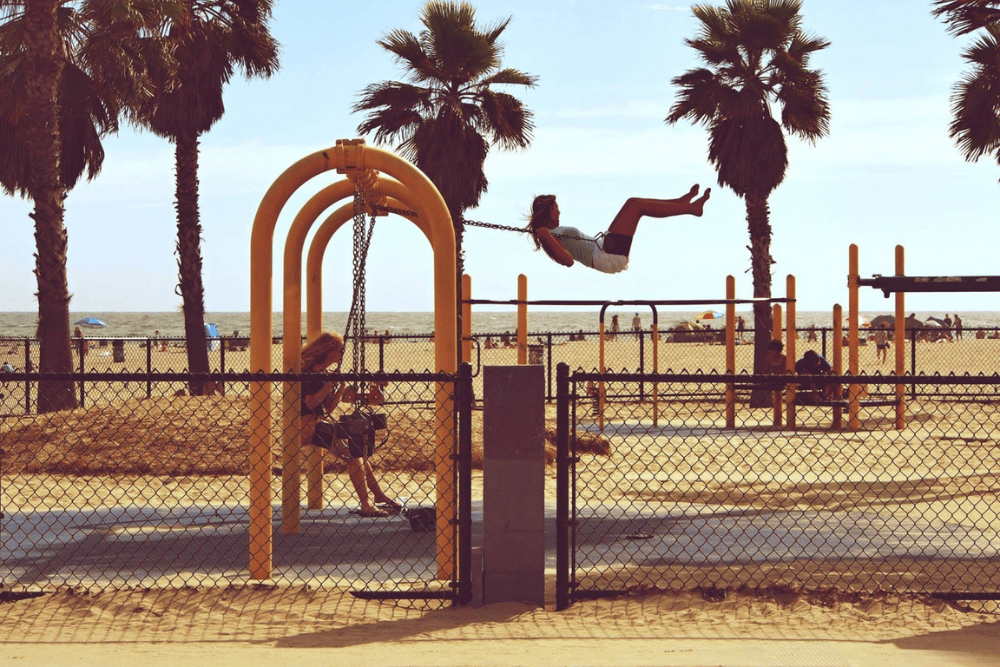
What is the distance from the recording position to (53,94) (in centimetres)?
1742

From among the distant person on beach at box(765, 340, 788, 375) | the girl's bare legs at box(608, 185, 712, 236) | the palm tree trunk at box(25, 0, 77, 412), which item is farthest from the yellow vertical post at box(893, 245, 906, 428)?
the palm tree trunk at box(25, 0, 77, 412)

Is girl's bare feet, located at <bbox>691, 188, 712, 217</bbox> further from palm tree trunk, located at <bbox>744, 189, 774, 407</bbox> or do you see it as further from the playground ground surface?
palm tree trunk, located at <bbox>744, 189, 774, 407</bbox>

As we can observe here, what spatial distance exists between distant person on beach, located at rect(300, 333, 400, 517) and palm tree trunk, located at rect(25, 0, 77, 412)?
1045 centimetres

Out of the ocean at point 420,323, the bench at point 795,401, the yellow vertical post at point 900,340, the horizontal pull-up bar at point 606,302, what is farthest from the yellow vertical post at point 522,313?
the ocean at point 420,323

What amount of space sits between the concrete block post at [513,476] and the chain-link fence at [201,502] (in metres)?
0.18

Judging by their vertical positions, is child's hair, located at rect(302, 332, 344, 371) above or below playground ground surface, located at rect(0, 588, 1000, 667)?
above

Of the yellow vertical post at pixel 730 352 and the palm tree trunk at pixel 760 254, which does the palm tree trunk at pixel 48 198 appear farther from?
the palm tree trunk at pixel 760 254

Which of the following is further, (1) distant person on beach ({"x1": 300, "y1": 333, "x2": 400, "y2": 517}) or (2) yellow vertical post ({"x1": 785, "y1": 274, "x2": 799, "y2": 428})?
(2) yellow vertical post ({"x1": 785, "y1": 274, "x2": 799, "y2": 428})

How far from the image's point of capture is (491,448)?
19.9ft

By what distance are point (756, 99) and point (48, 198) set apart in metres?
13.9

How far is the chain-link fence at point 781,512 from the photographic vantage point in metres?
6.59

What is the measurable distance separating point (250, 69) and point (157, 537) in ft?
47.8

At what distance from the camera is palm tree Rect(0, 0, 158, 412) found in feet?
56.8

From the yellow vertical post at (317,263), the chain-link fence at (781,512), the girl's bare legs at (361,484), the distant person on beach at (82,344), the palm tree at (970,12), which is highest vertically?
the palm tree at (970,12)
